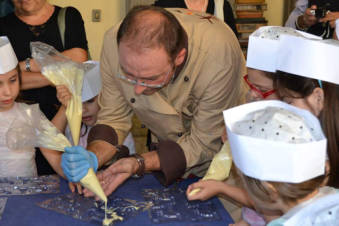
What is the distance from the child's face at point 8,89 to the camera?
227 cm

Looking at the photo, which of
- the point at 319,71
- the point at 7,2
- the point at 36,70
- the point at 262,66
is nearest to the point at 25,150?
the point at 36,70

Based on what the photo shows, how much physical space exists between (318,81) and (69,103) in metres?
0.94

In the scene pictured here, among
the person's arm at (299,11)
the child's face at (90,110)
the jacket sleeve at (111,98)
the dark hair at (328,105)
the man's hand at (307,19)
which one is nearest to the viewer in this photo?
the dark hair at (328,105)

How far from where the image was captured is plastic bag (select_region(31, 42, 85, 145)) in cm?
186

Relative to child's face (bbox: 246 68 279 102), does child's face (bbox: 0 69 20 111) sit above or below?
below

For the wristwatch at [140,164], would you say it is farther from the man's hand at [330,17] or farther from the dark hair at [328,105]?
the man's hand at [330,17]

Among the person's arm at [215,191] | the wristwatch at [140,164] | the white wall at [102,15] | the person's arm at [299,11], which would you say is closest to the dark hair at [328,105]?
the person's arm at [215,191]

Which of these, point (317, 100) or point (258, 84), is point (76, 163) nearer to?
Result: point (258, 84)

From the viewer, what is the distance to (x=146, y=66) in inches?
72.4

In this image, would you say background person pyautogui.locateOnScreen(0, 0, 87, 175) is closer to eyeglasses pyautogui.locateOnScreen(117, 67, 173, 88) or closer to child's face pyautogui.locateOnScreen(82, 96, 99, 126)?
child's face pyautogui.locateOnScreen(82, 96, 99, 126)

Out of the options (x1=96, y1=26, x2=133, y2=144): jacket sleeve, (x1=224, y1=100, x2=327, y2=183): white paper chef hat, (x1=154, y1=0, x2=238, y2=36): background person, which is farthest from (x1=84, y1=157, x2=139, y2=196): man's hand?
(x1=154, y1=0, x2=238, y2=36): background person

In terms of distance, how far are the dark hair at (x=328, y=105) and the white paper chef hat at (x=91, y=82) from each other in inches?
45.0

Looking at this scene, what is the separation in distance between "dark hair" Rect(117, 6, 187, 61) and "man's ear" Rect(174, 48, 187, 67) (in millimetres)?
25

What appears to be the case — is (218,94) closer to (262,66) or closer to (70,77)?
(262,66)
